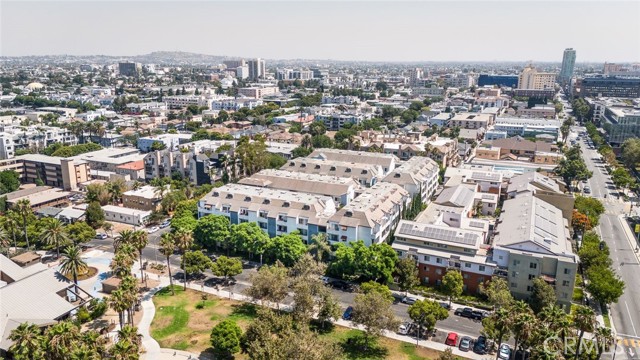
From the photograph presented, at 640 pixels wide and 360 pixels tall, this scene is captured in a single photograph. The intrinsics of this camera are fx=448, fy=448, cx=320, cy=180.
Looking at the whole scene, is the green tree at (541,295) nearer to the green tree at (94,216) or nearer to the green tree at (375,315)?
the green tree at (375,315)

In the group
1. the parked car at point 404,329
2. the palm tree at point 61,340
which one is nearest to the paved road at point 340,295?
the parked car at point 404,329

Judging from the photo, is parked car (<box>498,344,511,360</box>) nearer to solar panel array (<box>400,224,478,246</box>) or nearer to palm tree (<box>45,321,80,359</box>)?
solar panel array (<box>400,224,478,246</box>)

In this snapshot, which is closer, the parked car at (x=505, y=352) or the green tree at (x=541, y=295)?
the parked car at (x=505, y=352)

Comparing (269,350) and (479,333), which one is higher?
(269,350)

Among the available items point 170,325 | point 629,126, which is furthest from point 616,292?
point 629,126

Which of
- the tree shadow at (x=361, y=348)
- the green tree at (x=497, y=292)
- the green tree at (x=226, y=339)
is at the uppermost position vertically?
the green tree at (x=497, y=292)

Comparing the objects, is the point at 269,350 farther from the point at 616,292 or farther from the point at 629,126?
the point at 629,126

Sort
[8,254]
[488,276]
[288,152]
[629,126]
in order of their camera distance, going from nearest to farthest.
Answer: [488,276] → [8,254] → [288,152] → [629,126]

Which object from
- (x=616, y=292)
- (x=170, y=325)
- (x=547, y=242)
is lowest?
(x=170, y=325)
